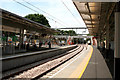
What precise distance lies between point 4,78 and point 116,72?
5259mm

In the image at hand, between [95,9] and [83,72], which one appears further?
[95,9]

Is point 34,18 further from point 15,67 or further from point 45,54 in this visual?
point 15,67

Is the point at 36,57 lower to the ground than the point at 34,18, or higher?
lower

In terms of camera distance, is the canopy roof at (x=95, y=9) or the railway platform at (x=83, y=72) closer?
the railway platform at (x=83, y=72)

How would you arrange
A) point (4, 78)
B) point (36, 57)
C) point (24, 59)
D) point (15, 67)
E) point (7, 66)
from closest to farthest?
point (4, 78), point (7, 66), point (15, 67), point (24, 59), point (36, 57)

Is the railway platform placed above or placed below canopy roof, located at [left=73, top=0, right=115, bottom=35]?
below

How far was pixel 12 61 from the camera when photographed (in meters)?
9.00

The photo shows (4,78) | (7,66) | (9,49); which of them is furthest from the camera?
(9,49)

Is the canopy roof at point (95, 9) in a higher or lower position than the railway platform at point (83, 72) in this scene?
higher

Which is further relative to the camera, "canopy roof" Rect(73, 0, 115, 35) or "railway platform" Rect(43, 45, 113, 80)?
"canopy roof" Rect(73, 0, 115, 35)

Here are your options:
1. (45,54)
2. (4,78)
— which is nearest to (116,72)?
(4,78)

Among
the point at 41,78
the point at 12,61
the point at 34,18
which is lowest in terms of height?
the point at 41,78

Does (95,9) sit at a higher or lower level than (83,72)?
higher

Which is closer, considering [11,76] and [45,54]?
[11,76]
